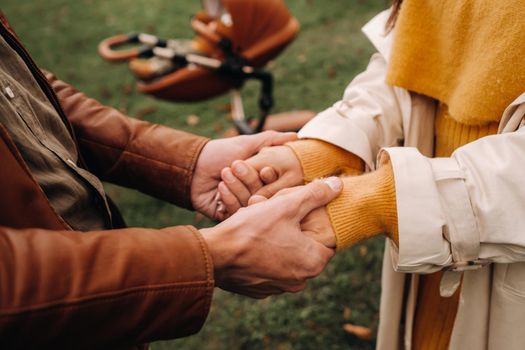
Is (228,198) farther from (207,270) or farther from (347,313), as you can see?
(347,313)

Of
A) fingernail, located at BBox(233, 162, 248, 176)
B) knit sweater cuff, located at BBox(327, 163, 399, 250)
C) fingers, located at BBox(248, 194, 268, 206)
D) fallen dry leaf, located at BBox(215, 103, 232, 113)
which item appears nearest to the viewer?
knit sweater cuff, located at BBox(327, 163, 399, 250)

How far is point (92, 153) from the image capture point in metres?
1.89

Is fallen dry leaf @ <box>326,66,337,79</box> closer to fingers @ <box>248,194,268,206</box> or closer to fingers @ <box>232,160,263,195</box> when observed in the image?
fingers @ <box>232,160,263,195</box>

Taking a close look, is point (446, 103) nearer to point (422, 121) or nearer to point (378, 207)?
point (422, 121)

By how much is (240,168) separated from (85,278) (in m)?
0.83

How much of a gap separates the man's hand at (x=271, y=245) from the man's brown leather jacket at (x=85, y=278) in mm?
134

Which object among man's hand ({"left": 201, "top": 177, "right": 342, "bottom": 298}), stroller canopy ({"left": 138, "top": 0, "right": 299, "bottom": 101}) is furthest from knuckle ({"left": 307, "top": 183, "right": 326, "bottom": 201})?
stroller canopy ({"left": 138, "top": 0, "right": 299, "bottom": 101})

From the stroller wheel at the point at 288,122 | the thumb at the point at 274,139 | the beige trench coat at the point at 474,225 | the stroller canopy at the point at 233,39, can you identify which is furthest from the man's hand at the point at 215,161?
the stroller wheel at the point at 288,122

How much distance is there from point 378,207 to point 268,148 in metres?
0.60

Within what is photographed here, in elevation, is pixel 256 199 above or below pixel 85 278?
below

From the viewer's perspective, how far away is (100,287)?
3.73 ft

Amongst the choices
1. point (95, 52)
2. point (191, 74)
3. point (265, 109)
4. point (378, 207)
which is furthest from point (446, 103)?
point (95, 52)

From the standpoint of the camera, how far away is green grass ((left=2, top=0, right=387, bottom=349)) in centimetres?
323

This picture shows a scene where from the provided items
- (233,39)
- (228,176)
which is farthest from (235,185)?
(233,39)
